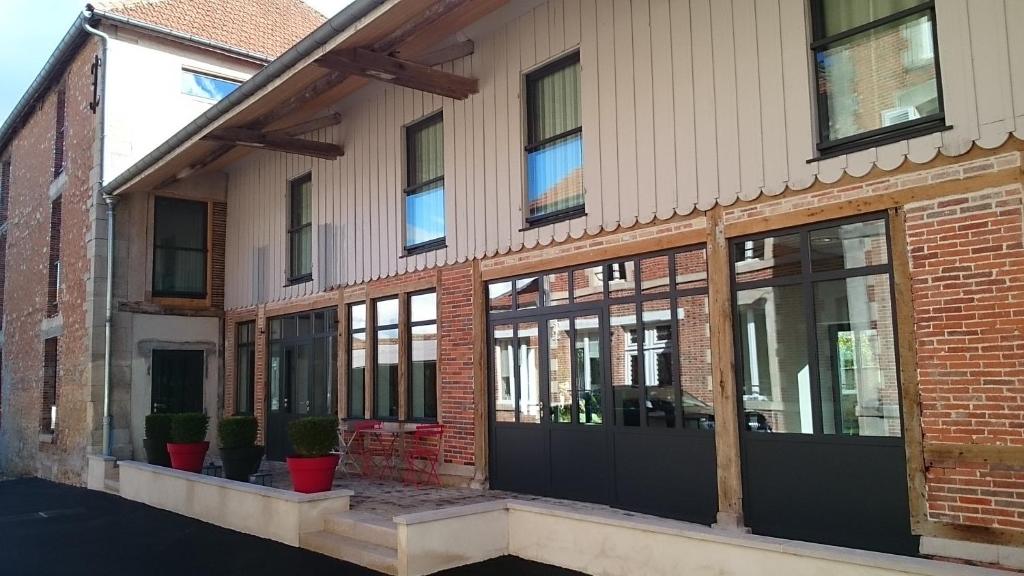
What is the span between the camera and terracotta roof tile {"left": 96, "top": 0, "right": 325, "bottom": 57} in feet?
45.0

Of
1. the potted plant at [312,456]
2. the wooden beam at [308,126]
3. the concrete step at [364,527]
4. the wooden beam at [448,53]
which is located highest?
the wooden beam at [448,53]

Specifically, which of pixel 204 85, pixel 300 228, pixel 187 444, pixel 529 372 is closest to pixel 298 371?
pixel 187 444

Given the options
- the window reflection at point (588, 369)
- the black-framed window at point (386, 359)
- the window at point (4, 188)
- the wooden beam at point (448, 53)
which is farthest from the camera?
the window at point (4, 188)

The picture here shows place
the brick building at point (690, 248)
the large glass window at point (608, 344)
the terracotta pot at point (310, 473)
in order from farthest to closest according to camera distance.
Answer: the terracotta pot at point (310, 473) → the large glass window at point (608, 344) → the brick building at point (690, 248)

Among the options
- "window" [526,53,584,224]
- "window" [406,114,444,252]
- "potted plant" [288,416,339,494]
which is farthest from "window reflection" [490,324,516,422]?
"potted plant" [288,416,339,494]

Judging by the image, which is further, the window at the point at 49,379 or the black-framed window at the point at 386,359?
the window at the point at 49,379

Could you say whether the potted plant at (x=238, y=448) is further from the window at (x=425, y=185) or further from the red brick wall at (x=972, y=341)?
the red brick wall at (x=972, y=341)

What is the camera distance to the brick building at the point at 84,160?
1293 centimetres

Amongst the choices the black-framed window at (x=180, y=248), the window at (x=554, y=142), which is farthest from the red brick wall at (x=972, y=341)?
the black-framed window at (x=180, y=248)

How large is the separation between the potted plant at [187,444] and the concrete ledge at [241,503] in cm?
36

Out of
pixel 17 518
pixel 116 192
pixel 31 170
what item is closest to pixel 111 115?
pixel 116 192

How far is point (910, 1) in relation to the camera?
555 cm

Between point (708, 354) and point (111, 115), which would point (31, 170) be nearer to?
point (111, 115)

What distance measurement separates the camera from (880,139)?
5598 mm
